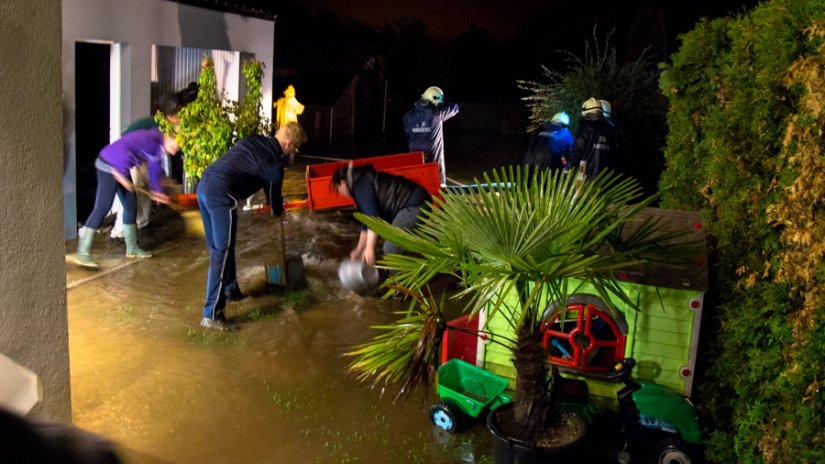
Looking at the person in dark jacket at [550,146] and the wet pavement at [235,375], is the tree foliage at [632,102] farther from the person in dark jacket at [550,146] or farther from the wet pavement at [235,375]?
the wet pavement at [235,375]

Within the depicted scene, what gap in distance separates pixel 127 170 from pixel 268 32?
6015 millimetres

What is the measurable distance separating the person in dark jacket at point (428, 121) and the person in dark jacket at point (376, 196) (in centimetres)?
495

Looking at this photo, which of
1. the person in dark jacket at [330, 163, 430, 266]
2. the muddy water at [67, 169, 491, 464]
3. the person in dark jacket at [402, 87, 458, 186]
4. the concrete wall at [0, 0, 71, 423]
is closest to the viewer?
the concrete wall at [0, 0, 71, 423]

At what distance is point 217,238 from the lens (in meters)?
7.06

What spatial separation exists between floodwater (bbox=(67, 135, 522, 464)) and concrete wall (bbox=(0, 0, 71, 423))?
0.93 meters

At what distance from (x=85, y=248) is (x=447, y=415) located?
206 inches

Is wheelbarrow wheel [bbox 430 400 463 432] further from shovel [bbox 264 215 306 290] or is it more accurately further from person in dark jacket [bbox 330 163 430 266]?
shovel [bbox 264 215 306 290]

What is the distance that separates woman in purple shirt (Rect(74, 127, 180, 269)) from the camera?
335 inches

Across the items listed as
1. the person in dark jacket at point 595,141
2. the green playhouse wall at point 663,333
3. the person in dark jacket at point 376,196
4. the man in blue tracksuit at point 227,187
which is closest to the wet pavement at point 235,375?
the man in blue tracksuit at point 227,187

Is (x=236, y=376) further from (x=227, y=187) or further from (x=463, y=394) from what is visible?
(x=463, y=394)

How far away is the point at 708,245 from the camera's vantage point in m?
5.59

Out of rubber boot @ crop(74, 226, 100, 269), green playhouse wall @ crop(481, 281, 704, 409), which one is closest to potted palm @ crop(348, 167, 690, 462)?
green playhouse wall @ crop(481, 281, 704, 409)

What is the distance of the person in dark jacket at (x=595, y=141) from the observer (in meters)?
10.3

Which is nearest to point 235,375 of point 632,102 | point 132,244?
point 132,244
